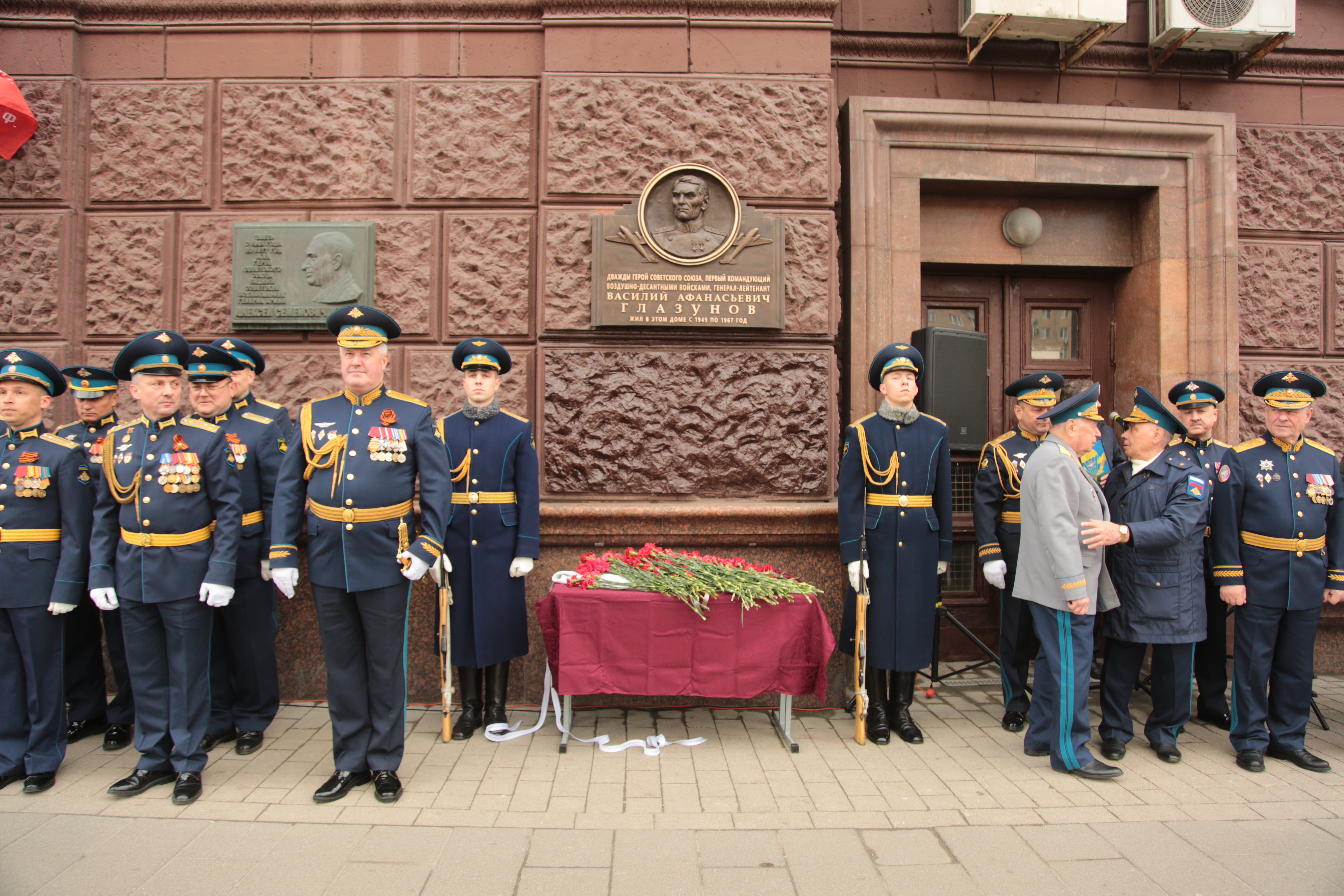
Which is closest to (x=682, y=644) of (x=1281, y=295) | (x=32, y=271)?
(x=32, y=271)

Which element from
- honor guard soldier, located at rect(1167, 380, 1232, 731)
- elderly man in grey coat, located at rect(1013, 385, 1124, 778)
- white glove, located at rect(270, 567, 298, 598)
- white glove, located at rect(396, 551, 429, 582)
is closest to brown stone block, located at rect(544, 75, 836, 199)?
elderly man in grey coat, located at rect(1013, 385, 1124, 778)

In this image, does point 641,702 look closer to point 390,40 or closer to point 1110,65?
point 390,40

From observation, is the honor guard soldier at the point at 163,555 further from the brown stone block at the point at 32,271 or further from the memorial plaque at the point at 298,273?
the brown stone block at the point at 32,271

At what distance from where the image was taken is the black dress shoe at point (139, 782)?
334cm

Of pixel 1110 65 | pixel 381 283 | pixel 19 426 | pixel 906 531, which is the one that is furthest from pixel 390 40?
pixel 1110 65

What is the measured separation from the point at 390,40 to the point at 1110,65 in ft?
17.2

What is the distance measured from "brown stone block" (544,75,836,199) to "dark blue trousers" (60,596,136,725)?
3.68 metres

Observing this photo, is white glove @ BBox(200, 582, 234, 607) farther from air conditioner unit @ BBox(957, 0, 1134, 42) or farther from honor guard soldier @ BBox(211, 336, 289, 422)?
air conditioner unit @ BBox(957, 0, 1134, 42)

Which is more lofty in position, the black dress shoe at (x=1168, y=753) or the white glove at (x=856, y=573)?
the white glove at (x=856, y=573)

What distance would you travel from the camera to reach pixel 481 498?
4.20 m

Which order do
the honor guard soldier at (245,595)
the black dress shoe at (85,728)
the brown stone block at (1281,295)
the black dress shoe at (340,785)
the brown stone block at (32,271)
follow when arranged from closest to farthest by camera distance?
the black dress shoe at (340,785), the honor guard soldier at (245,595), the black dress shoe at (85,728), the brown stone block at (32,271), the brown stone block at (1281,295)

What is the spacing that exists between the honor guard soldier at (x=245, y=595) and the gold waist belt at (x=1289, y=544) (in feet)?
17.4

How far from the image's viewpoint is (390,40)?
508 centimetres

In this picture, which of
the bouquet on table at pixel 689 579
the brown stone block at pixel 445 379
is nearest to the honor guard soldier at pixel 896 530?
the bouquet on table at pixel 689 579
